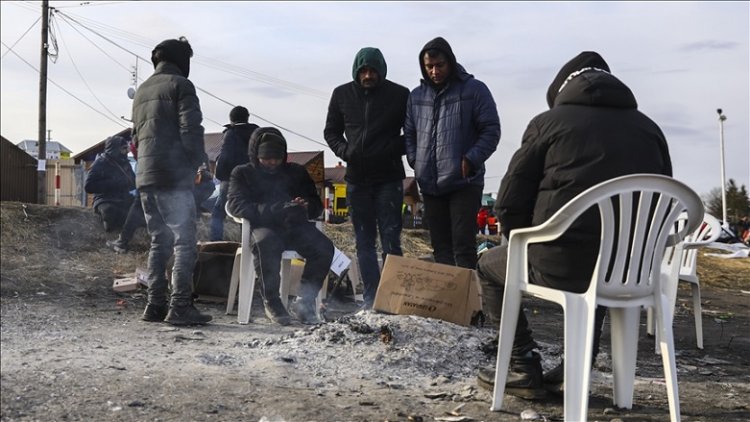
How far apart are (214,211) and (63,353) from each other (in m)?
5.02

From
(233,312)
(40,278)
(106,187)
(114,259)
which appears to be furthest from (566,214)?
(106,187)

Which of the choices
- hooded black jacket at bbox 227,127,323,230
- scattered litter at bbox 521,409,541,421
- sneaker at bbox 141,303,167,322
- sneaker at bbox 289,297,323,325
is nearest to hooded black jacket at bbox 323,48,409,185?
hooded black jacket at bbox 227,127,323,230

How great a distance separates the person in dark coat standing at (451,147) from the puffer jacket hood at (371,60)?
15.2 inches

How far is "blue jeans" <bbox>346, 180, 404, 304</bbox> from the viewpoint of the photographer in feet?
18.5

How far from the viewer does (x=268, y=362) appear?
163 inches

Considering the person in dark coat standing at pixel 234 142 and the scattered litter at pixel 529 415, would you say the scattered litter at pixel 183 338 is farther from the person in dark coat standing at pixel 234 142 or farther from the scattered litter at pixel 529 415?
the person in dark coat standing at pixel 234 142

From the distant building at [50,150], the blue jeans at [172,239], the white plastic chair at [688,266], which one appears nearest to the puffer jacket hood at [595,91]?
the white plastic chair at [688,266]

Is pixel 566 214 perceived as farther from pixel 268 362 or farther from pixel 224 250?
pixel 224 250

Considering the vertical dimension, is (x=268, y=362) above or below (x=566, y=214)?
below

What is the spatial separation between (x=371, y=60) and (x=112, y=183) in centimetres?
545

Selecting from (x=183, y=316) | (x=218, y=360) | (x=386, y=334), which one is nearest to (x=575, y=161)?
(x=386, y=334)

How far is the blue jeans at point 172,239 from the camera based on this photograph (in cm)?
532

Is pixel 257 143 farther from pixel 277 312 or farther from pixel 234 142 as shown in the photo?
pixel 234 142

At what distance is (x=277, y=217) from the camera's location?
5.71 meters
